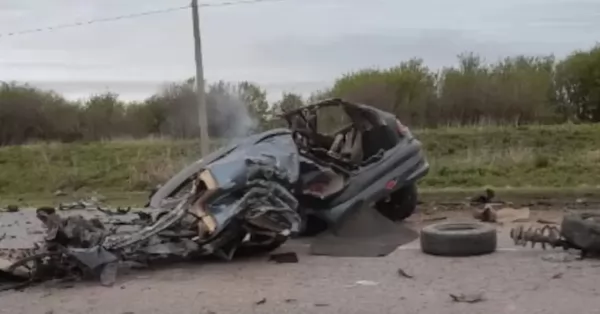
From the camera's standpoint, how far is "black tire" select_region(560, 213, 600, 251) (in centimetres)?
868

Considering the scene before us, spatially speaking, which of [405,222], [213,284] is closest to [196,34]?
[405,222]

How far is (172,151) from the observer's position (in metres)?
24.6

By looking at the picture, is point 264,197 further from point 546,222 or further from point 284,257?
point 546,222

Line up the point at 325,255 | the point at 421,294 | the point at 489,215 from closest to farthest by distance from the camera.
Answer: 1. the point at 421,294
2. the point at 325,255
3. the point at 489,215

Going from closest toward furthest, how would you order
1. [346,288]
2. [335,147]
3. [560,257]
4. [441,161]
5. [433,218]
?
1. [346,288]
2. [560,257]
3. [335,147]
4. [433,218]
5. [441,161]

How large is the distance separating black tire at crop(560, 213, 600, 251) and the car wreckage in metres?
2.38

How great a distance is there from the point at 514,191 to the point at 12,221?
804 cm

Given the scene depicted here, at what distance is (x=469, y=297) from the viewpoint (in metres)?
7.05

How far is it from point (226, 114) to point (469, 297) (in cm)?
1418

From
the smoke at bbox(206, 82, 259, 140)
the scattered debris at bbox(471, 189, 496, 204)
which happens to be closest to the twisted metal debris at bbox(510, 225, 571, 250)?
the scattered debris at bbox(471, 189, 496, 204)

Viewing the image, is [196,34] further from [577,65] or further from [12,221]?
[577,65]

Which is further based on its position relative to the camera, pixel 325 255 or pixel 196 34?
pixel 196 34

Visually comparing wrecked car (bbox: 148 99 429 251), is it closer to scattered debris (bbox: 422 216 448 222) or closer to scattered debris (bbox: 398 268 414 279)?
scattered debris (bbox: 422 216 448 222)

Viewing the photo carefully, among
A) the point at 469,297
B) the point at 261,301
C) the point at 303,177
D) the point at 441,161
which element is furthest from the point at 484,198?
the point at 441,161
